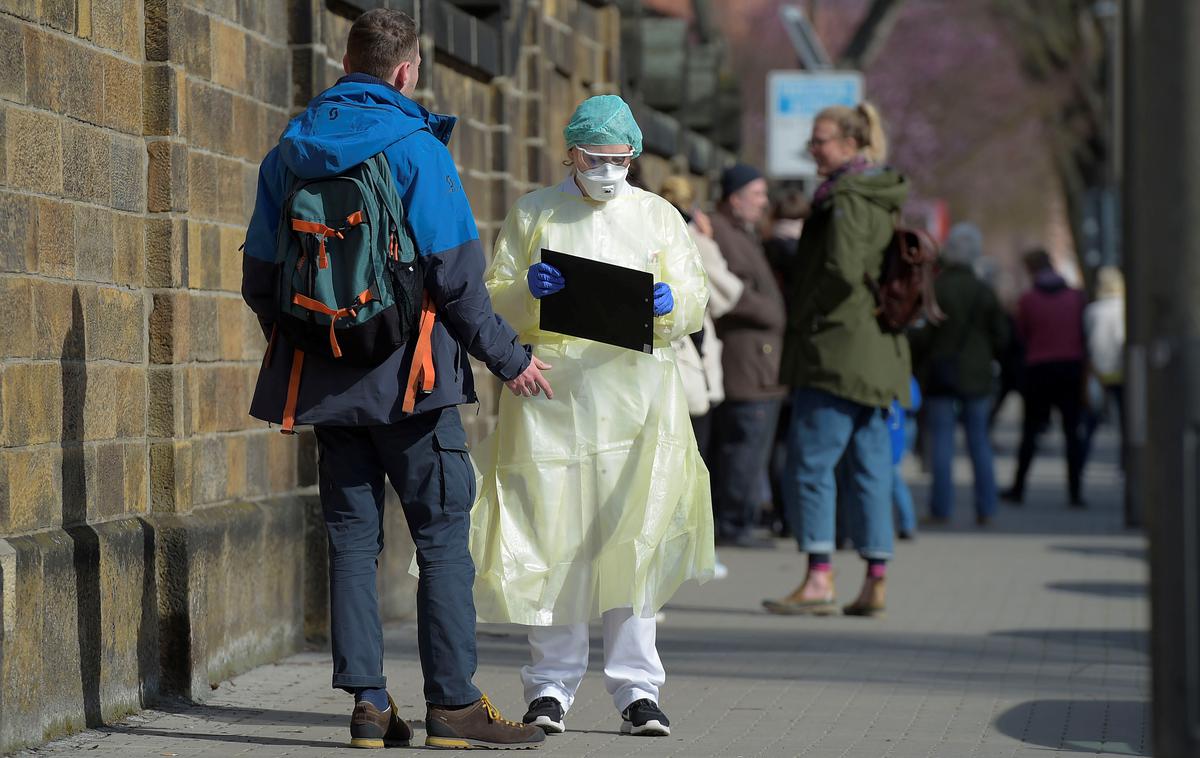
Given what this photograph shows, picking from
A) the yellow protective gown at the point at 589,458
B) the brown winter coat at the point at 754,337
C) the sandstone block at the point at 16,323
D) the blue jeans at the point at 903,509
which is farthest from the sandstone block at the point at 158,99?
the blue jeans at the point at 903,509

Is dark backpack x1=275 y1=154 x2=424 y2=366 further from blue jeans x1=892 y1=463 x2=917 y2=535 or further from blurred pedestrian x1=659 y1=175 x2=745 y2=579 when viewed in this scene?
blue jeans x1=892 y1=463 x2=917 y2=535

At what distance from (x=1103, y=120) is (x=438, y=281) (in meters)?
28.1

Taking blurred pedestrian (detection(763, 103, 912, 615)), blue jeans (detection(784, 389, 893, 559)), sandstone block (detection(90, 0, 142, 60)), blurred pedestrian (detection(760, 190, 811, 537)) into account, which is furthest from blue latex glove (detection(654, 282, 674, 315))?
blurred pedestrian (detection(760, 190, 811, 537))

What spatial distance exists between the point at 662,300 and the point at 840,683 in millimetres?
1945

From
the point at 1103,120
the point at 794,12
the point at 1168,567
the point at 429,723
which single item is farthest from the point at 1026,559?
the point at 1103,120

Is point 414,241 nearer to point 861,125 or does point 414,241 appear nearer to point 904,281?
point 904,281

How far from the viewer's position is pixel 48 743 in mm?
5965

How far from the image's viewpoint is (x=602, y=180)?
6352 millimetres

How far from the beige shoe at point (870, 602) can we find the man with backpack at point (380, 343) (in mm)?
3734

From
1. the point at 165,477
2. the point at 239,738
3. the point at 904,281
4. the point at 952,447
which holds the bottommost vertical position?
the point at 239,738

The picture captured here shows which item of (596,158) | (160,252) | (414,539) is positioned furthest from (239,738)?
(596,158)

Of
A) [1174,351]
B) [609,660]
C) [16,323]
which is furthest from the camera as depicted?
[609,660]

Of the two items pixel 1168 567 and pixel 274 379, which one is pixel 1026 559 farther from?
pixel 1168 567

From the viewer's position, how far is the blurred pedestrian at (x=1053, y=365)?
55.5 ft
